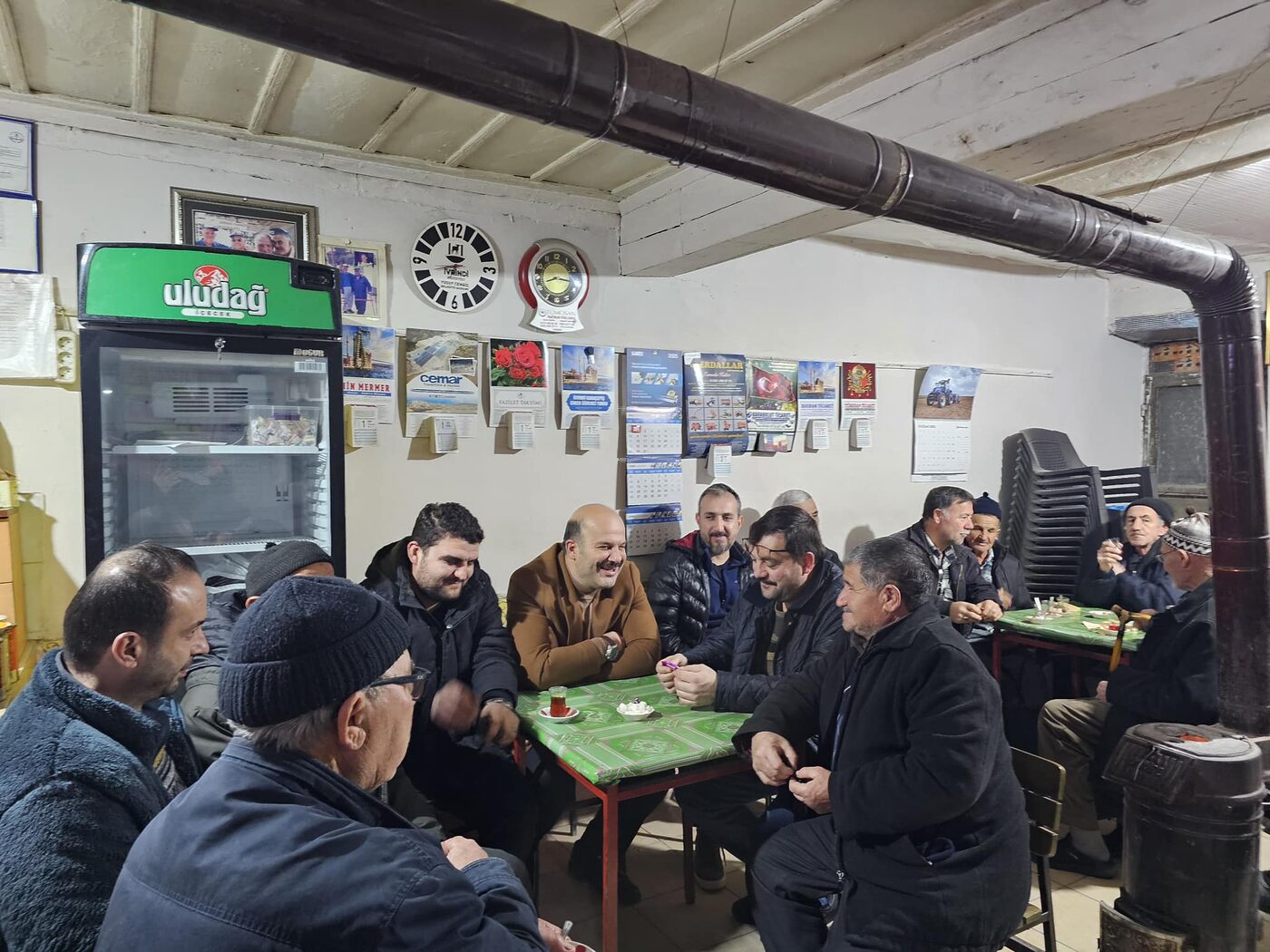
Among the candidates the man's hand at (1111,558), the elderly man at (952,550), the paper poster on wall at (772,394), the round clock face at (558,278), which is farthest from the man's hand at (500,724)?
the man's hand at (1111,558)

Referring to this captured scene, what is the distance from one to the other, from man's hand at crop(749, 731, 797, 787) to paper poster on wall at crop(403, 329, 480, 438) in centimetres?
216

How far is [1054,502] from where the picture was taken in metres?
5.70

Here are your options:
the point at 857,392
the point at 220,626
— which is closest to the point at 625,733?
the point at 220,626

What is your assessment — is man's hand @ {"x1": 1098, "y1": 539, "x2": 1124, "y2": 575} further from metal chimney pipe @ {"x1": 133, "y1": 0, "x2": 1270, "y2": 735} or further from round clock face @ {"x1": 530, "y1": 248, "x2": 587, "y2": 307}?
round clock face @ {"x1": 530, "y1": 248, "x2": 587, "y2": 307}

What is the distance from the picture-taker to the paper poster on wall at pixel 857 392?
17.0ft

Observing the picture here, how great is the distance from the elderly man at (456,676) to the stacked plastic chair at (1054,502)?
418 cm

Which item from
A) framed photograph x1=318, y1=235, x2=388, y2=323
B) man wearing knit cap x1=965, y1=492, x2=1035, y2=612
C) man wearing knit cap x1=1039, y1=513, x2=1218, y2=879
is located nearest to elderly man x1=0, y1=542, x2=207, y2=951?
framed photograph x1=318, y1=235, x2=388, y2=323

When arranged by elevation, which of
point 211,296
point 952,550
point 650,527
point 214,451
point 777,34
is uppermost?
point 777,34

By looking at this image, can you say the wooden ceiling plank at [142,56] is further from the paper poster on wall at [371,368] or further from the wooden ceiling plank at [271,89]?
the paper poster on wall at [371,368]

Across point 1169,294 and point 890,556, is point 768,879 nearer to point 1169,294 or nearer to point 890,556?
point 890,556

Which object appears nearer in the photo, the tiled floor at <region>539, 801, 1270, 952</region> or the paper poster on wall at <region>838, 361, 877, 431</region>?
the tiled floor at <region>539, 801, 1270, 952</region>

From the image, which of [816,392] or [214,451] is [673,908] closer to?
[214,451]

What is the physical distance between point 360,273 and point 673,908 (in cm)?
302

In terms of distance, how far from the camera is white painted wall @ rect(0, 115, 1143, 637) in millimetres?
3039
